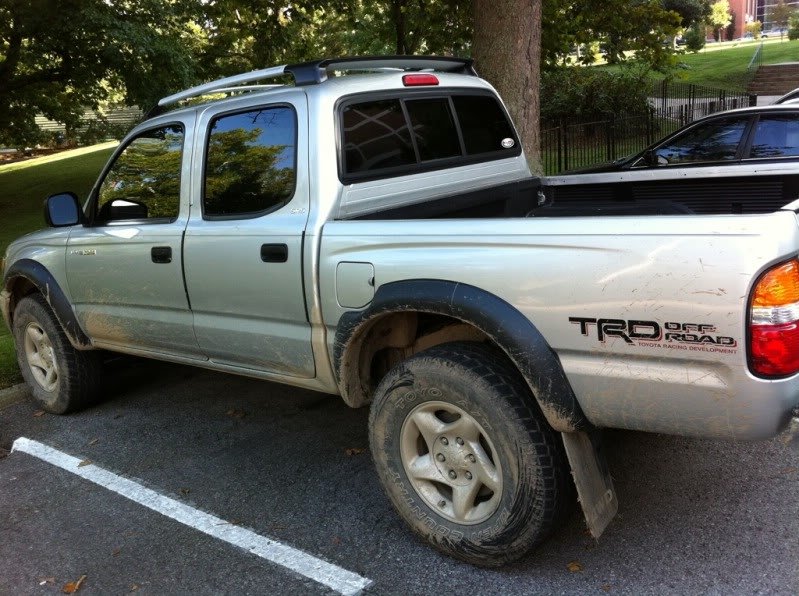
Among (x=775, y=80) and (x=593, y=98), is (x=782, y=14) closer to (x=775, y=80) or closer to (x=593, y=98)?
(x=775, y=80)

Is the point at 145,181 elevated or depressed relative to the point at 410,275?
elevated

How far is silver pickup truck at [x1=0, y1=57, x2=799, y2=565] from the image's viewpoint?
2.44 meters

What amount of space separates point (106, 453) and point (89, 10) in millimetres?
9935

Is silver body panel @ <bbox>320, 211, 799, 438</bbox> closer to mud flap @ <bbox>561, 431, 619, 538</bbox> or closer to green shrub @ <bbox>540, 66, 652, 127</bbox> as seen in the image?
mud flap @ <bbox>561, 431, 619, 538</bbox>

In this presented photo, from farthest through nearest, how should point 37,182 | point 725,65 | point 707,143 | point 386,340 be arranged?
point 725,65
point 37,182
point 707,143
point 386,340

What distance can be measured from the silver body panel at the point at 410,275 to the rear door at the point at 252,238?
0.01 meters

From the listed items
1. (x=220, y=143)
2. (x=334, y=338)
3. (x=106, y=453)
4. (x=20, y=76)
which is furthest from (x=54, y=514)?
(x=20, y=76)

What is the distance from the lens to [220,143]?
159 inches

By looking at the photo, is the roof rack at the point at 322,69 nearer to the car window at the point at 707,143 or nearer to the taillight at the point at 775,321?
the taillight at the point at 775,321

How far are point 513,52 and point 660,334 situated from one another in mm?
5918

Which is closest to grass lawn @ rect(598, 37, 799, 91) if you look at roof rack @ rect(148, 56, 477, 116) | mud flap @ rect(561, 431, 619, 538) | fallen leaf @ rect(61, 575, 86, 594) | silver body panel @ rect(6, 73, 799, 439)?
roof rack @ rect(148, 56, 477, 116)

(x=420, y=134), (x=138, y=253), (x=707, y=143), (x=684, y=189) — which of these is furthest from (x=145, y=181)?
(x=707, y=143)

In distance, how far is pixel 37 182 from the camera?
74.6 feet

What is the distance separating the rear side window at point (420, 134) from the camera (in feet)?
12.1
